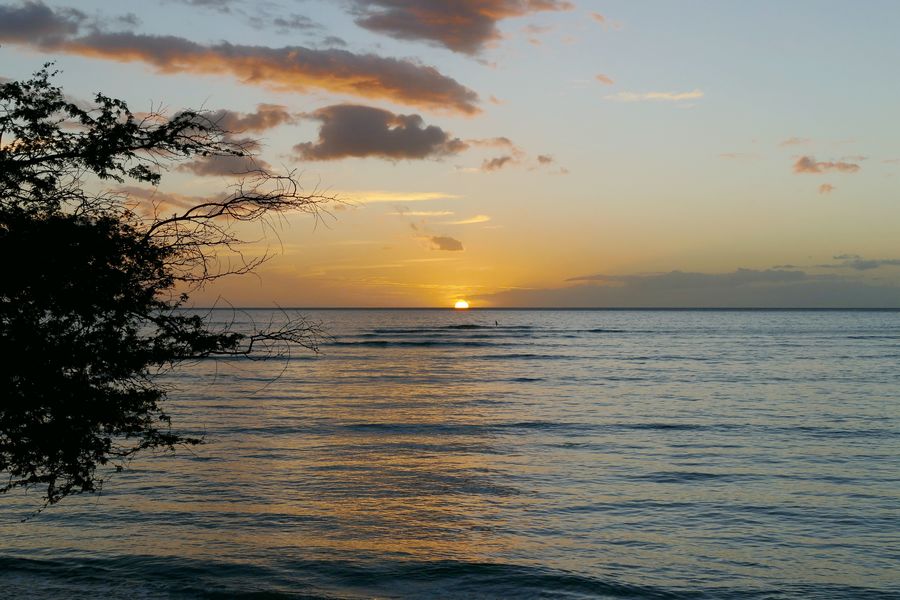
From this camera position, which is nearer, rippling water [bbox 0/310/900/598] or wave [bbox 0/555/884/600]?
wave [bbox 0/555/884/600]

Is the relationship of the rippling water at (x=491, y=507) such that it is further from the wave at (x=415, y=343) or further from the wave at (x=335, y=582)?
the wave at (x=415, y=343)

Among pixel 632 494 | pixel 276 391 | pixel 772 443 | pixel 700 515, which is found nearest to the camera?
pixel 700 515

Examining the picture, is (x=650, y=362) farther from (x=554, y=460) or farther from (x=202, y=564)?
(x=202, y=564)

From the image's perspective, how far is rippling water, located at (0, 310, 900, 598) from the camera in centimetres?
1267

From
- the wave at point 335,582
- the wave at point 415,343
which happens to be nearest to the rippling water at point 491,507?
the wave at point 335,582

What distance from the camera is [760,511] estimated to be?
16.9m

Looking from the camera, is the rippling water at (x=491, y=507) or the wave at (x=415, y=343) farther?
the wave at (x=415, y=343)

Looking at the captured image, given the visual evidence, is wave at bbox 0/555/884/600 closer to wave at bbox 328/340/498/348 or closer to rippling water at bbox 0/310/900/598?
rippling water at bbox 0/310/900/598

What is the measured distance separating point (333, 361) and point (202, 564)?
56463mm

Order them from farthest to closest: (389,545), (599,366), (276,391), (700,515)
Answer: (599,366)
(276,391)
(700,515)
(389,545)

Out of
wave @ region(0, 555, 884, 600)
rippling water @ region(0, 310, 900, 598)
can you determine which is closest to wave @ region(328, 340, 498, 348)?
rippling water @ region(0, 310, 900, 598)

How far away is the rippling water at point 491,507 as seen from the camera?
12672 mm

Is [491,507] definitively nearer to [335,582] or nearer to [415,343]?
[335,582]

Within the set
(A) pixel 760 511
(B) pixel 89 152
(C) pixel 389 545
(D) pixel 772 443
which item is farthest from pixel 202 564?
(D) pixel 772 443
